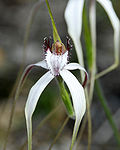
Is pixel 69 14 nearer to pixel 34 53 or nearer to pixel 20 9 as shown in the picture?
pixel 34 53

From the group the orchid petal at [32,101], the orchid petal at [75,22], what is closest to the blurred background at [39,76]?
the orchid petal at [75,22]

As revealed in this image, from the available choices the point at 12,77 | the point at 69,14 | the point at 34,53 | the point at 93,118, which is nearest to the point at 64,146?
the point at 93,118

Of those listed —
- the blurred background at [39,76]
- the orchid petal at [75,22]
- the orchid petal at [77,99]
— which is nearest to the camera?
the orchid petal at [77,99]

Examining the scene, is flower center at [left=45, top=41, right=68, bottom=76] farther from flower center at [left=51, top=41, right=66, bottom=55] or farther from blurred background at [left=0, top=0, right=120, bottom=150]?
blurred background at [left=0, top=0, right=120, bottom=150]

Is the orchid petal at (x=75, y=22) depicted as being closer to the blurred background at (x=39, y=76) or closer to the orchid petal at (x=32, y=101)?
the orchid petal at (x=32, y=101)

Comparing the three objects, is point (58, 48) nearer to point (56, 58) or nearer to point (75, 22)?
point (56, 58)

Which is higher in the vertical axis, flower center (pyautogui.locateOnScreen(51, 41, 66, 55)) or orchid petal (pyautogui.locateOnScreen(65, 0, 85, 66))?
orchid petal (pyautogui.locateOnScreen(65, 0, 85, 66))

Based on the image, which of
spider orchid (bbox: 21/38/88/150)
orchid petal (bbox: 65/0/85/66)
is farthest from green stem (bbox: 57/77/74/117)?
orchid petal (bbox: 65/0/85/66)
